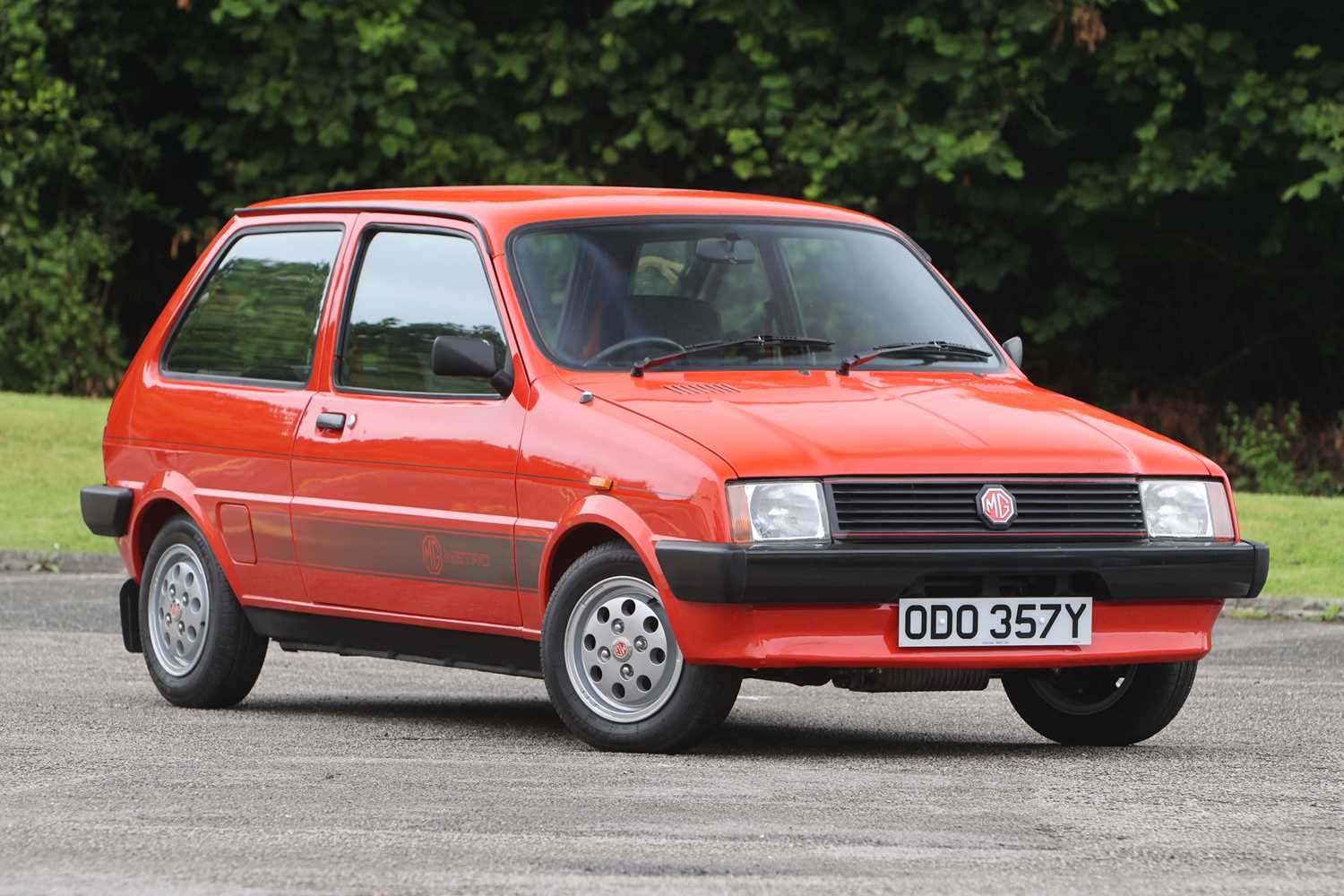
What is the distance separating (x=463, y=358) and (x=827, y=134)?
16283 mm

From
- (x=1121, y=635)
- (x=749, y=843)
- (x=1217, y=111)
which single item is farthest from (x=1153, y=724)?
(x=1217, y=111)

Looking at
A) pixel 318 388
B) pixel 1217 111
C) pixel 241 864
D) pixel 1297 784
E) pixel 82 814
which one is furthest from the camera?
pixel 1217 111

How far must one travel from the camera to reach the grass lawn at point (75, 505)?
17156mm

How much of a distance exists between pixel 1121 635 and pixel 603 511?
5.40 feet

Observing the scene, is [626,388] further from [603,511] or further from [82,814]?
[82,814]

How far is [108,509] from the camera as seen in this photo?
421 inches

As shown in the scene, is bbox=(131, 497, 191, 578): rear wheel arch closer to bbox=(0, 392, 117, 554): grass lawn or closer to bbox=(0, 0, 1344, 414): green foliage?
bbox=(0, 392, 117, 554): grass lawn

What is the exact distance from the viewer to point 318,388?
977 cm

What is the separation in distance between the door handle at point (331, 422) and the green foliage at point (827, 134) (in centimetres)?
1452

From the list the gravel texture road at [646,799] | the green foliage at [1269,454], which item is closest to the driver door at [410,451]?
the gravel texture road at [646,799]

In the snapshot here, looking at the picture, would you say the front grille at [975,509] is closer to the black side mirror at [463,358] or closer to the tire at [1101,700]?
the tire at [1101,700]

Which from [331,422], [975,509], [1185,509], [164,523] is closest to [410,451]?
[331,422]

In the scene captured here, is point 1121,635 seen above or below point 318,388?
below

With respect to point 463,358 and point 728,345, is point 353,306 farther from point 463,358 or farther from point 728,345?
point 728,345
